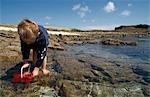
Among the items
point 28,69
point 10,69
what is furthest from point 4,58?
point 28,69

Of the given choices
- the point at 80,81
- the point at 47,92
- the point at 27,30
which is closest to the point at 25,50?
the point at 27,30

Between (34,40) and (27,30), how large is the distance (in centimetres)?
47

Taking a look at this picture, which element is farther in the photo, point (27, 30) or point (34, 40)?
point (34, 40)

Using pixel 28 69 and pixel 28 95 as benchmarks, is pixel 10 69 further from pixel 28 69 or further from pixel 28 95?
pixel 28 95

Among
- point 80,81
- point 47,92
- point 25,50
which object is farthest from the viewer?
point 25,50

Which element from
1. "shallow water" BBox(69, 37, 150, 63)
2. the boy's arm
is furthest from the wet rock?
"shallow water" BBox(69, 37, 150, 63)

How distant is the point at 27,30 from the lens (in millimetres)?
5715

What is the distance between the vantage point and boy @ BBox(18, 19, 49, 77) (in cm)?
579

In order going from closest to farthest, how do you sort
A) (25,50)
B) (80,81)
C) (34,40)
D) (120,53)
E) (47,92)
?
(47,92)
(80,81)
(34,40)
(25,50)
(120,53)

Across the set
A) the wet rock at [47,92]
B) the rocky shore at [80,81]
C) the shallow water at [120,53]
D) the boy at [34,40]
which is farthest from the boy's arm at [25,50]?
the shallow water at [120,53]

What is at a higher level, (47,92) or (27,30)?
(27,30)

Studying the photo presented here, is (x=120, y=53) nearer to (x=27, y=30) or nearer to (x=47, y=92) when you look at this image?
(x=27, y=30)

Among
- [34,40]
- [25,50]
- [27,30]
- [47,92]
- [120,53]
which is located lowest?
[120,53]

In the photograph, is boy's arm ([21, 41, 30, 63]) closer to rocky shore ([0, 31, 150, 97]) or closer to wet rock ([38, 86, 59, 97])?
rocky shore ([0, 31, 150, 97])
